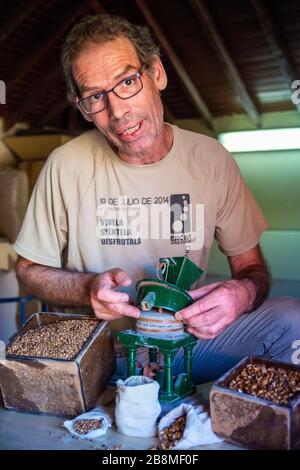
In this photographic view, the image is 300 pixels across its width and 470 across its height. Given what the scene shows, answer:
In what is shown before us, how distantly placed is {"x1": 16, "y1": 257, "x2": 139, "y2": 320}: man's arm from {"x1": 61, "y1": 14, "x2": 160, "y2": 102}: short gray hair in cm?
61

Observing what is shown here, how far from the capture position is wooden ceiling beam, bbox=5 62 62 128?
19.9ft

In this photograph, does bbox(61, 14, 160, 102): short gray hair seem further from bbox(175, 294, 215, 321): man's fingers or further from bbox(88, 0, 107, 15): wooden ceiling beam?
bbox(88, 0, 107, 15): wooden ceiling beam

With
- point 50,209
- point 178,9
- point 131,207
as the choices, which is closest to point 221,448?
point 131,207

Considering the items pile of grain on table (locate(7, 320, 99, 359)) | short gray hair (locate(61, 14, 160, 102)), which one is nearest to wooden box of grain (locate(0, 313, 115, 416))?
pile of grain on table (locate(7, 320, 99, 359))

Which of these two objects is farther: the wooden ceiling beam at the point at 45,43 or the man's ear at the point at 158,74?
the wooden ceiling beam at the point at 45,43

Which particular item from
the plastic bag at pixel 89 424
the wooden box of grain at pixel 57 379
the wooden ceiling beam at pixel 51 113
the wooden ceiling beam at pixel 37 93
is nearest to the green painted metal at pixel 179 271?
the wooden box of grain at pixel 57 379

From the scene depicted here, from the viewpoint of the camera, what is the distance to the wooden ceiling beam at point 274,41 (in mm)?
4715

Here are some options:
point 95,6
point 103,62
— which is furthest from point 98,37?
point 95,6

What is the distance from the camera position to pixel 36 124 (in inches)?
265

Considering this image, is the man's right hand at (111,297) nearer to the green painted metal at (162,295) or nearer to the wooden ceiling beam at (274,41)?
the green painted metal at (162,295)

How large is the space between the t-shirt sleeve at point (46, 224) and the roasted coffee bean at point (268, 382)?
852 millimetres

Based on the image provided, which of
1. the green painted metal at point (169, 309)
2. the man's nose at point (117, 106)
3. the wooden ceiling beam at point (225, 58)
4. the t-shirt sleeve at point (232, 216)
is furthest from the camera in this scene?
the wooden ceiling beam at point (225, 58)

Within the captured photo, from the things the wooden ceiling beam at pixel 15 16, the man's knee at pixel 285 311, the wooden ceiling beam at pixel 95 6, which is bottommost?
the man's knee at pixel 285 311

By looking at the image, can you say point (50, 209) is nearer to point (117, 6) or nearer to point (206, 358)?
point (206, 358)
